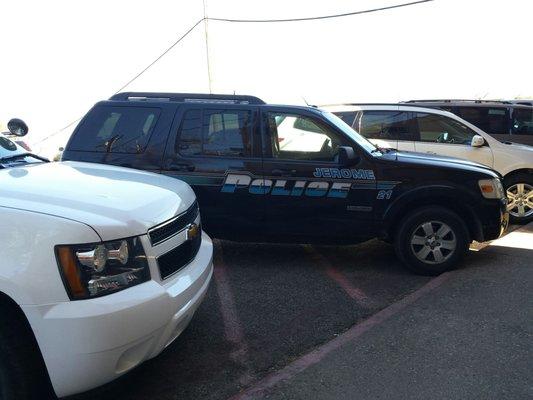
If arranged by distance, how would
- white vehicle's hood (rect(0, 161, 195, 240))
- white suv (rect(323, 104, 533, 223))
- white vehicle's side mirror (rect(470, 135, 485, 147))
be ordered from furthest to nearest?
1. white suv (rect(323, 104, 533, 223))
2. white vehicle's side mirror (rect(470, 135, 485, 147))
3. white vehicle's hood (rect(0, 161, 195, 240))

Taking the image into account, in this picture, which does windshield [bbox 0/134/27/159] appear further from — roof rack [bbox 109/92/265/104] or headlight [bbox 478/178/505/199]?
headlight [bbox 478/178/505/199]

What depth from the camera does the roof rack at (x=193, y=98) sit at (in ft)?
18.3

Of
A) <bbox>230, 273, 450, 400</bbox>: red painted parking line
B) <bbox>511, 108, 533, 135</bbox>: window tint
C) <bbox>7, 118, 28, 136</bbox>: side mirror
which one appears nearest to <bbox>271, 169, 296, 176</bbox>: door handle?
<bbox>230, 273, 450, 400</bbox>: red painted parking line

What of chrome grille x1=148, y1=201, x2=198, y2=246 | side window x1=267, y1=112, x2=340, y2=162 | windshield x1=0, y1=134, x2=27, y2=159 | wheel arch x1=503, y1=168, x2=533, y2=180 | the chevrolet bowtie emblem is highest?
windshield x1=0, y1=134, x2=27, y2=159

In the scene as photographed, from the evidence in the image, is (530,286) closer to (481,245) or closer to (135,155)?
(481,245)

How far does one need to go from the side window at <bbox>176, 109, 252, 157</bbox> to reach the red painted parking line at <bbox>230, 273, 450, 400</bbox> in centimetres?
219

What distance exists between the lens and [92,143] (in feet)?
17.9

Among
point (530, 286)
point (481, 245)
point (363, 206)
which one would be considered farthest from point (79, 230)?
point (481, 245)

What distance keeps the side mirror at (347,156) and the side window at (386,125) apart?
117 inches

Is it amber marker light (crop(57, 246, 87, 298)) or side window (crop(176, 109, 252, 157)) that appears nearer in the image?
amber marker light (crop(57, 246, 87, 298))

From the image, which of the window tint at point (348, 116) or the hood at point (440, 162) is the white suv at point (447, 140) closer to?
the window tint at point (348, 116)

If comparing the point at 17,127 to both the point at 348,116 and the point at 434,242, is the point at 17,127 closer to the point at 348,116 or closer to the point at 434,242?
the point at 434,242

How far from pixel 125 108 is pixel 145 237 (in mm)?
3129

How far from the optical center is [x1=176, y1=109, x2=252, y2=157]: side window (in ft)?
17.6
